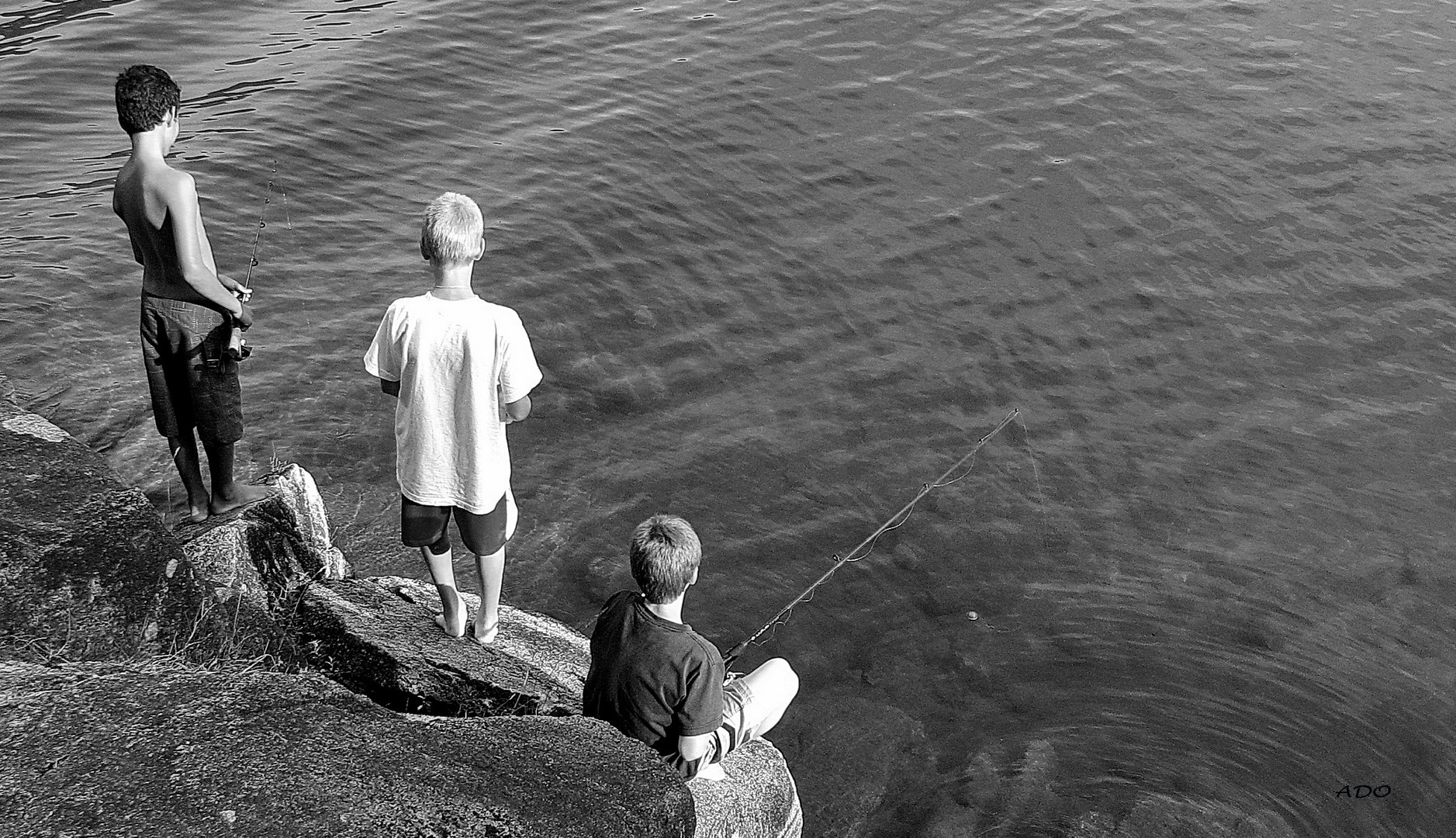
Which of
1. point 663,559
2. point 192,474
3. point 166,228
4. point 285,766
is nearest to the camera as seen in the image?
point 285,766

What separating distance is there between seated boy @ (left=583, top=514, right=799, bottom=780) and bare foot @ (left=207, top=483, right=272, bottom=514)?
7.38ft

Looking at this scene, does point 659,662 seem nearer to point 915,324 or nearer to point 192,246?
point 192,246

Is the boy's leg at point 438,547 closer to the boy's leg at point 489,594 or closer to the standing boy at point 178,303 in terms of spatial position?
the boy's leg at point 489,594

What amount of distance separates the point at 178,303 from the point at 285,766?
2447 millimetres

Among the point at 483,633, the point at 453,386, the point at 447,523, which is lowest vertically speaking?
the point at 483,633

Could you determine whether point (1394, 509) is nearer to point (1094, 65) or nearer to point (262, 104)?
point (1094, 65)

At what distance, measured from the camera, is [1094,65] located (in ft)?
40.7

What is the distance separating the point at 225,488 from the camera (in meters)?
5.71

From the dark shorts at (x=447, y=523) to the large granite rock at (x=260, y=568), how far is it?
2.30 ft

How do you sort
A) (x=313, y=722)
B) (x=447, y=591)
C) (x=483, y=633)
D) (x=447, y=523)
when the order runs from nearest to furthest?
(x=313, y=722), (x=447, y=523), (x=447, y=591), (x=483, y=633)

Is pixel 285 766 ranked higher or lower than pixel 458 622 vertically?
higher

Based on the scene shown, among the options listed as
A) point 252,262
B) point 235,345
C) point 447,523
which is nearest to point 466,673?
point 447,523

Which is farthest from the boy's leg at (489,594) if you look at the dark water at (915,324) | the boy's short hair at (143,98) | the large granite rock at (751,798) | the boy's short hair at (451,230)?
the boy's short hair at (143,98)

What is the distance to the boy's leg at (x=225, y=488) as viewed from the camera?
18.4 feet
